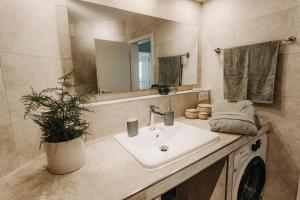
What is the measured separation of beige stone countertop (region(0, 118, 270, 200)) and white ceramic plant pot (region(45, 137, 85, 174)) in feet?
0.09

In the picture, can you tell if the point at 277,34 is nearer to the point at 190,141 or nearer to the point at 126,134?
the point at 190,141

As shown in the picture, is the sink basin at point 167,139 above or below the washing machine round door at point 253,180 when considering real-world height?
above

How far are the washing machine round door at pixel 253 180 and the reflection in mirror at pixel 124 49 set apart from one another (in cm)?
93

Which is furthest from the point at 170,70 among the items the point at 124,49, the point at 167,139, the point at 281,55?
the point at 281,55

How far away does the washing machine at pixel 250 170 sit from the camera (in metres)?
1.11

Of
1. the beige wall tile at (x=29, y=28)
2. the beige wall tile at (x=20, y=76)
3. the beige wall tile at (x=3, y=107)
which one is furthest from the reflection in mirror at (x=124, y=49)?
the beige wall tile at (x=3, y=107)

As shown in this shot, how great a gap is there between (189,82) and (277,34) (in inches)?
31.9

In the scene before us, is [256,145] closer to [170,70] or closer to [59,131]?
[170,70]

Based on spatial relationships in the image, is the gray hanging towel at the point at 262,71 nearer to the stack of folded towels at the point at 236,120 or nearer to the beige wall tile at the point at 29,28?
the stack of folded towels at the point at 236,120

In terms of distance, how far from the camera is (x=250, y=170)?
1.29m

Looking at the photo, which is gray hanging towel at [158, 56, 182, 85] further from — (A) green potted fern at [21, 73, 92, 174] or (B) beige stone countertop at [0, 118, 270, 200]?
(A) green potted fern at [21, 73, 92, 174]

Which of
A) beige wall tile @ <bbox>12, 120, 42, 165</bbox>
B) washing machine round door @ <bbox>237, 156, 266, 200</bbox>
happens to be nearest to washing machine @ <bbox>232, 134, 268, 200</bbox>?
washing machine round door @ <bbox>237, 156, 266, 200</bbox>

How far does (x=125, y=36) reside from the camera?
1.25 m

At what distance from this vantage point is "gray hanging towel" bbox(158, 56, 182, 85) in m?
1.49
